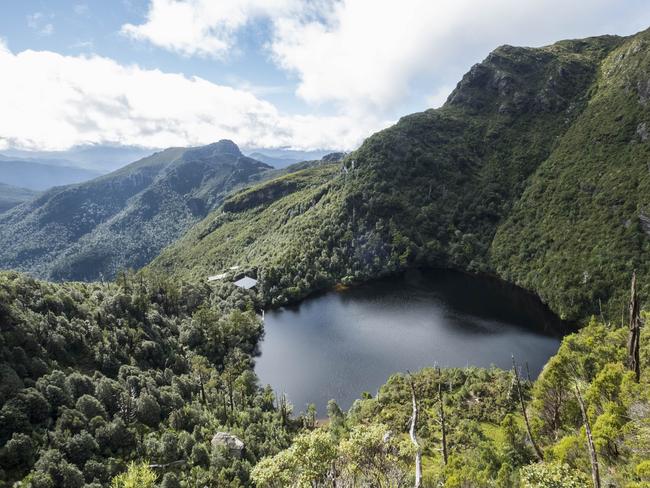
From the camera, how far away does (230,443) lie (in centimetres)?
5816

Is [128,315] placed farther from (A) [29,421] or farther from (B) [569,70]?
(B) [569,70]

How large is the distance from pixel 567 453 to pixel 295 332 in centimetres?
8647

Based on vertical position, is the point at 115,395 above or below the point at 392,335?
below

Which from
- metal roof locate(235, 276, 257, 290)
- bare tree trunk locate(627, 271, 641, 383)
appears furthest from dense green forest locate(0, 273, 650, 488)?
metal roof locate(235, 276, 257, 290)

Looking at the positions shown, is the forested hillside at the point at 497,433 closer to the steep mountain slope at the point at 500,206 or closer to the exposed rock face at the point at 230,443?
the exposed rock face at the point at 230,443

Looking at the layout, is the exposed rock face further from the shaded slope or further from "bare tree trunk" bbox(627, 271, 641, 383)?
the shaded slope

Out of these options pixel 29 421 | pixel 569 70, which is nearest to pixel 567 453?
pixel 29 421

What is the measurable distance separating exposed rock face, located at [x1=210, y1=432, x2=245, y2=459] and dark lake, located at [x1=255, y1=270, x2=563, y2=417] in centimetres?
2145

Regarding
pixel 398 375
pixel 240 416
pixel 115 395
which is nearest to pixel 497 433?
pixel 398 375

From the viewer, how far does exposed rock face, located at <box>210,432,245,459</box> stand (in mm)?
57156

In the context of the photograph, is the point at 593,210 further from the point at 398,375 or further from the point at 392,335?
the point at 398,375

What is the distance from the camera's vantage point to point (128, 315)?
86250mm

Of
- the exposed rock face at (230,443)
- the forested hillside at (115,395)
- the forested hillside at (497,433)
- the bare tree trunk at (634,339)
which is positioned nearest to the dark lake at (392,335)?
the forested hillside at (497,433)

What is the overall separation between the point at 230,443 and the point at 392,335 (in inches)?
2179
